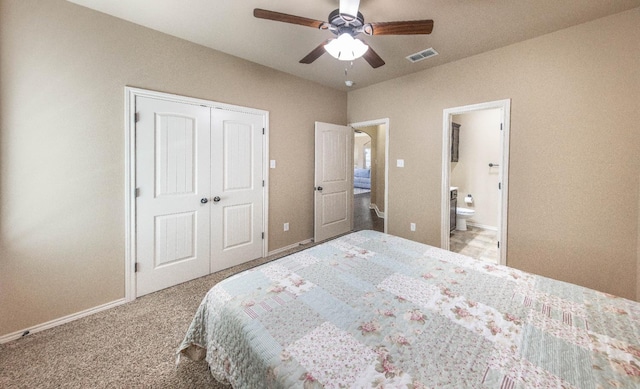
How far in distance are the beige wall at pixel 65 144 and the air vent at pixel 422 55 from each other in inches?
96.4

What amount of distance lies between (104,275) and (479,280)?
9.70 ft

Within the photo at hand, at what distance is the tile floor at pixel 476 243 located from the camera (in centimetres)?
343

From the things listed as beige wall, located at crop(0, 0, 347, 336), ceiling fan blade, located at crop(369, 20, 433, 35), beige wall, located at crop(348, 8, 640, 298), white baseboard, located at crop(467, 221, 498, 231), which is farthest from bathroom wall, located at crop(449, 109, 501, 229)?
beige wall, located at crop(0, 0, 347, 336)

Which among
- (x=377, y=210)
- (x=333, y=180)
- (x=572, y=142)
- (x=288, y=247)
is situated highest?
(x=572, y=142)

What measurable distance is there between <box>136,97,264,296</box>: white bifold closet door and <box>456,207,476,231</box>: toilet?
353cm

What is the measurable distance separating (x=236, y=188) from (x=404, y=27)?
2345 millimetres

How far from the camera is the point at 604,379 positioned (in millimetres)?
766

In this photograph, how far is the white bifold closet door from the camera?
2.39 metres

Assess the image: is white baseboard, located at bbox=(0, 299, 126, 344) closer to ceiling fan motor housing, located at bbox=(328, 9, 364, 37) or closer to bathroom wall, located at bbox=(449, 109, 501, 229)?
ceiling fan motor housing, located at bbox=(328, 9, 364, 37)

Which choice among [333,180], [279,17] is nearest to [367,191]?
[333,180]

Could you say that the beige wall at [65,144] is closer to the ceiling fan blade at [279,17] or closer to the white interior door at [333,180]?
the ceiling fan blade at [279,17]

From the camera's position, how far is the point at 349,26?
1.83 m

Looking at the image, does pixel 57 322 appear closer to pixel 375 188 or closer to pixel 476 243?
pixel 476 243

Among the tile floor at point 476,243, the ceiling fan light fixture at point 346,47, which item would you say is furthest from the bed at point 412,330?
the tile floor at point 476,243
